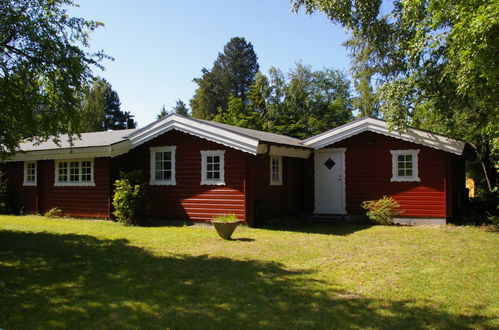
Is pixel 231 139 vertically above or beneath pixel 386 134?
beneath

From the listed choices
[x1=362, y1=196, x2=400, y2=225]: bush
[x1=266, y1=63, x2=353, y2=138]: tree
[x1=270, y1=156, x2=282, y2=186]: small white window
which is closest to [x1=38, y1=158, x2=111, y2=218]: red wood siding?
[x1=270, y1=156, x2=282, y2=186]: small white window

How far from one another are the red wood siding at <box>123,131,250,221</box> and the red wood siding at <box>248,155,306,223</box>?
0.50m

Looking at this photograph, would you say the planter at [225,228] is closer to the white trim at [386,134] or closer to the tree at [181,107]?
the white trim at [386,134]

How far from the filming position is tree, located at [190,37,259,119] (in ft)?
166

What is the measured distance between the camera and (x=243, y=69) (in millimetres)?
53406

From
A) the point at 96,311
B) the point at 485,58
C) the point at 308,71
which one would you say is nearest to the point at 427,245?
the point at 485,58

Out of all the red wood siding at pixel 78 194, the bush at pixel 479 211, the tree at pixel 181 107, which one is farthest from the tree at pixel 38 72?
the tree at pixel 181 107

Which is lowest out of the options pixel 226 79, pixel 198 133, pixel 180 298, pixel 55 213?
pixel 180 298

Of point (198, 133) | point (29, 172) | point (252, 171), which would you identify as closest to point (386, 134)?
point (252, 171)

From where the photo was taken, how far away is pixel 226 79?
52.0 metres

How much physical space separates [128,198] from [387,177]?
860 centimetres

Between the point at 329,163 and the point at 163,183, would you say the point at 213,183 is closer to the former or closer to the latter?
the point at 163,183

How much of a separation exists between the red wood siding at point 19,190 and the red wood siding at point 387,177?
12.0m

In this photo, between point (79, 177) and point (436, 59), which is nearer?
point (436, 59)
